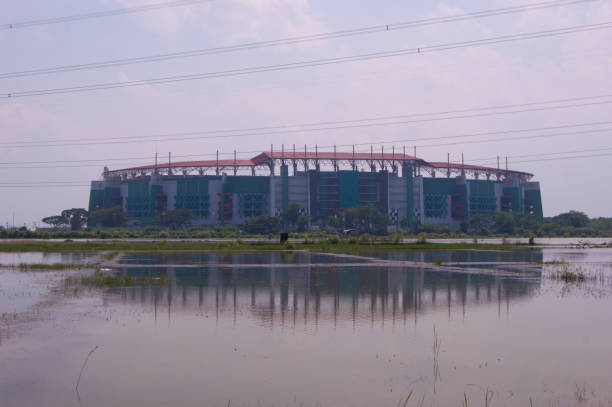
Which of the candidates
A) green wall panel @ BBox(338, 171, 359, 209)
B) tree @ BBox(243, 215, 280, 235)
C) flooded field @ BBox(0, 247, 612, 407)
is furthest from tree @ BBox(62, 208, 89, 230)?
flooded field @ BBox(0, 247, 612, 407)

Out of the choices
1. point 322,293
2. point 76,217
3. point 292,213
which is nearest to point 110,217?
point 76,217

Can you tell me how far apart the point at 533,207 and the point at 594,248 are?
98655 millimetres

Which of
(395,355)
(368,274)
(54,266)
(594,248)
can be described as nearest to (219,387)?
(395,355)

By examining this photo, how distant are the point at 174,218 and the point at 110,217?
16856 mm

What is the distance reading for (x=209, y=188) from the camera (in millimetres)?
139125

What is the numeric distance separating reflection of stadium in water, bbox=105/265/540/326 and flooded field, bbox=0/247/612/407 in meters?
0.10

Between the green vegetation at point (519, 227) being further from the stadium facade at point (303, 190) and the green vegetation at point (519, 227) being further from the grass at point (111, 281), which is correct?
the grass at point (111, 281)

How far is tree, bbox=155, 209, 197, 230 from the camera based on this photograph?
130375 millimetres

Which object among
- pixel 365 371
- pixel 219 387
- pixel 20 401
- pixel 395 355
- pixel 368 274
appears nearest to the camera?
pixel 20 401

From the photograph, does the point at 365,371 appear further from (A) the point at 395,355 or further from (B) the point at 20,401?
(B) the point at 20,401

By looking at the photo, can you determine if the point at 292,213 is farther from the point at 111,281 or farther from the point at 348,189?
the point at 111,281

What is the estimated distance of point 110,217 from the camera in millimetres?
135750

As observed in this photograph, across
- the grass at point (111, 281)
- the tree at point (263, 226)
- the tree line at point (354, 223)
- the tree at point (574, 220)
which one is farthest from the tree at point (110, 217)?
the grass at point (111, 281)

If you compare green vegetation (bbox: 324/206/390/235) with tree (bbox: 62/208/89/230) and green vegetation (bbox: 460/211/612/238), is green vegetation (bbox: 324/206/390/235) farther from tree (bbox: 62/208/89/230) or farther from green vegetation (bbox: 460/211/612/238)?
tree (bbox: 62/208/89/230)
